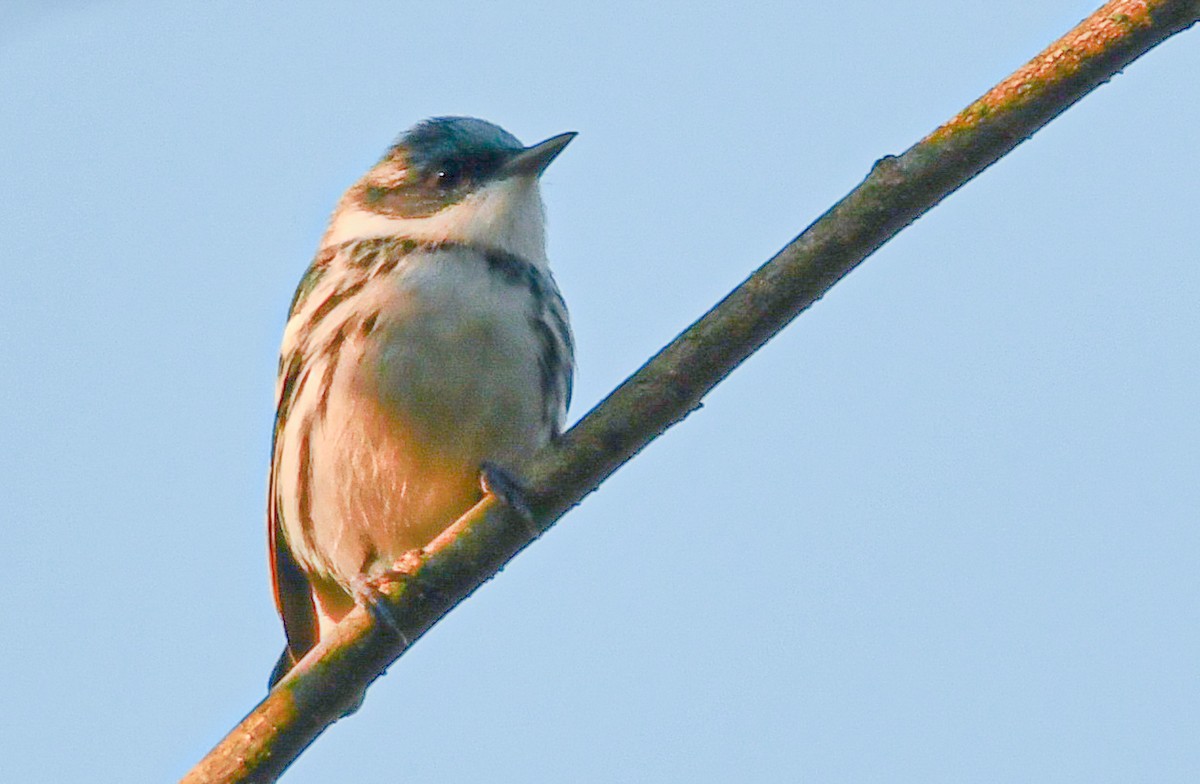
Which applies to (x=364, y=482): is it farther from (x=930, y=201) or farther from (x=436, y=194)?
(x=930, y=201)

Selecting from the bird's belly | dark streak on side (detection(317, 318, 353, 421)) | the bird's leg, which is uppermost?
dark streak on side (detection(317, 318, 353, 421))

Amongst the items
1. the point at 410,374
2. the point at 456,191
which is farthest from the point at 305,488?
the point at 456,191

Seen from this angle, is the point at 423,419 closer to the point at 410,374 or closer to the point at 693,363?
the point at 410,374

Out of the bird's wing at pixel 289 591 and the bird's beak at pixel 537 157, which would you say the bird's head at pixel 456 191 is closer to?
the bird's beak at pixel 537 157

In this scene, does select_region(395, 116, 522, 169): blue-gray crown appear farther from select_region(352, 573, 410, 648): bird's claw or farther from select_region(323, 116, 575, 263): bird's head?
select_region(352, 573, 410, 648): bird's claw

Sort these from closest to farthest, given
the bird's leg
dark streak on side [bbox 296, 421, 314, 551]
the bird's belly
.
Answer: the bird's leg → the bird's belly → dark streak on side [bbox 296, 421, 314, 551]

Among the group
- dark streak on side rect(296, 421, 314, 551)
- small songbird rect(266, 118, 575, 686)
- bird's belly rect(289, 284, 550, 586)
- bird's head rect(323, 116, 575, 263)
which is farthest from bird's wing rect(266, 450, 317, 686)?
bird's head rect(323, 116, 575, 263)

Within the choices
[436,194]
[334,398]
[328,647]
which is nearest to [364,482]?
[334,398]
